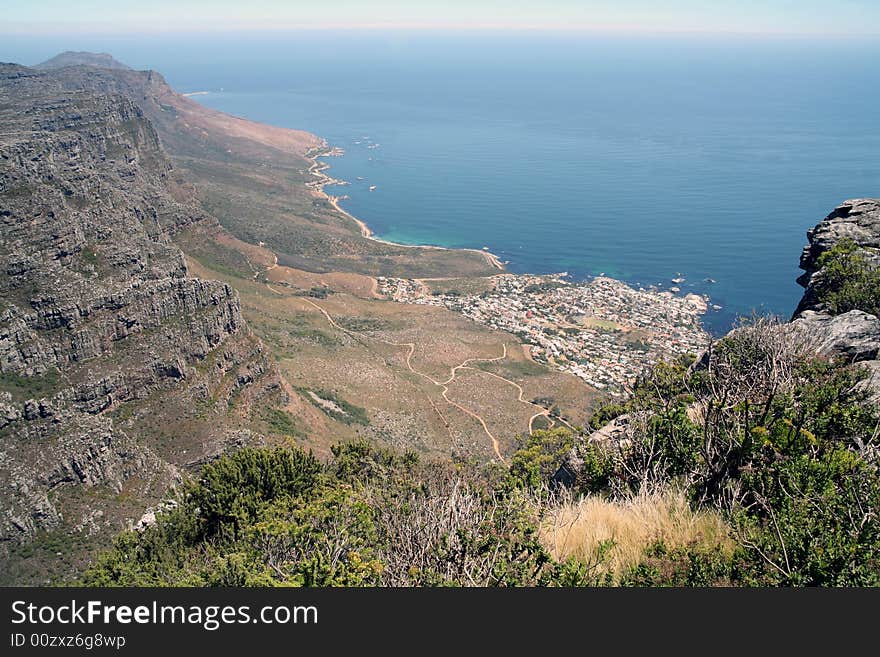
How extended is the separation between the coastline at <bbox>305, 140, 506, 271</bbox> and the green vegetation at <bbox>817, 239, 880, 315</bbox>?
8006cm

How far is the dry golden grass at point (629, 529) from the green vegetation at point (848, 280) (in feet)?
63.6

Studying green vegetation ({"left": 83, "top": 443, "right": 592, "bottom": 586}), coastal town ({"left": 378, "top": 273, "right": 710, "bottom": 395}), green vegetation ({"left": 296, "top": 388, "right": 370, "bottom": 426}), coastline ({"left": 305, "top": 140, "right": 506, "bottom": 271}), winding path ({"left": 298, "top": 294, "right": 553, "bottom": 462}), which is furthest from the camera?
coastline ({"left": 305, "top": 140, "right": 506, "bottom": 271})

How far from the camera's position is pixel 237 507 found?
20938mm

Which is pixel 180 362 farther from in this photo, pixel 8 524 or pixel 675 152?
pixel 675 152

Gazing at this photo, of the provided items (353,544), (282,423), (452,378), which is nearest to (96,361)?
(282,423)

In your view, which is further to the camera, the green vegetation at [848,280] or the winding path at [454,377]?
the winding path at [454,377]

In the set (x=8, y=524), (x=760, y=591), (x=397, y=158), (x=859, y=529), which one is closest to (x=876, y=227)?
(x=859, y=529)

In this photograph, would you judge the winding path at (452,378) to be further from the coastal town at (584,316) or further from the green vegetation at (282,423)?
the green vegetation at (282,423)

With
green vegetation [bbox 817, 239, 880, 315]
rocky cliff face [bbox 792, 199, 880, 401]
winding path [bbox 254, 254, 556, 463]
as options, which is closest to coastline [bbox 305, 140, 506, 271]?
winding path [bbox 254, 254, 556, 463]

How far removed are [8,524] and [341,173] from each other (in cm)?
15652

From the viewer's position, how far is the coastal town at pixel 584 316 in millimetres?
70062

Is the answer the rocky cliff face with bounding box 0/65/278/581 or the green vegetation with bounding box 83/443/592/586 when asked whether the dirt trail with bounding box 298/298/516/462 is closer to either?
the rocky cliff face with bounding box 0/65/278/581

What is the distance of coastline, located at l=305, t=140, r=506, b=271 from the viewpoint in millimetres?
115062

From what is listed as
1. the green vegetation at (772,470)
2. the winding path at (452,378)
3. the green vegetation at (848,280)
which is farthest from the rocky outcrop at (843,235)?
the winding path at (452,378)
